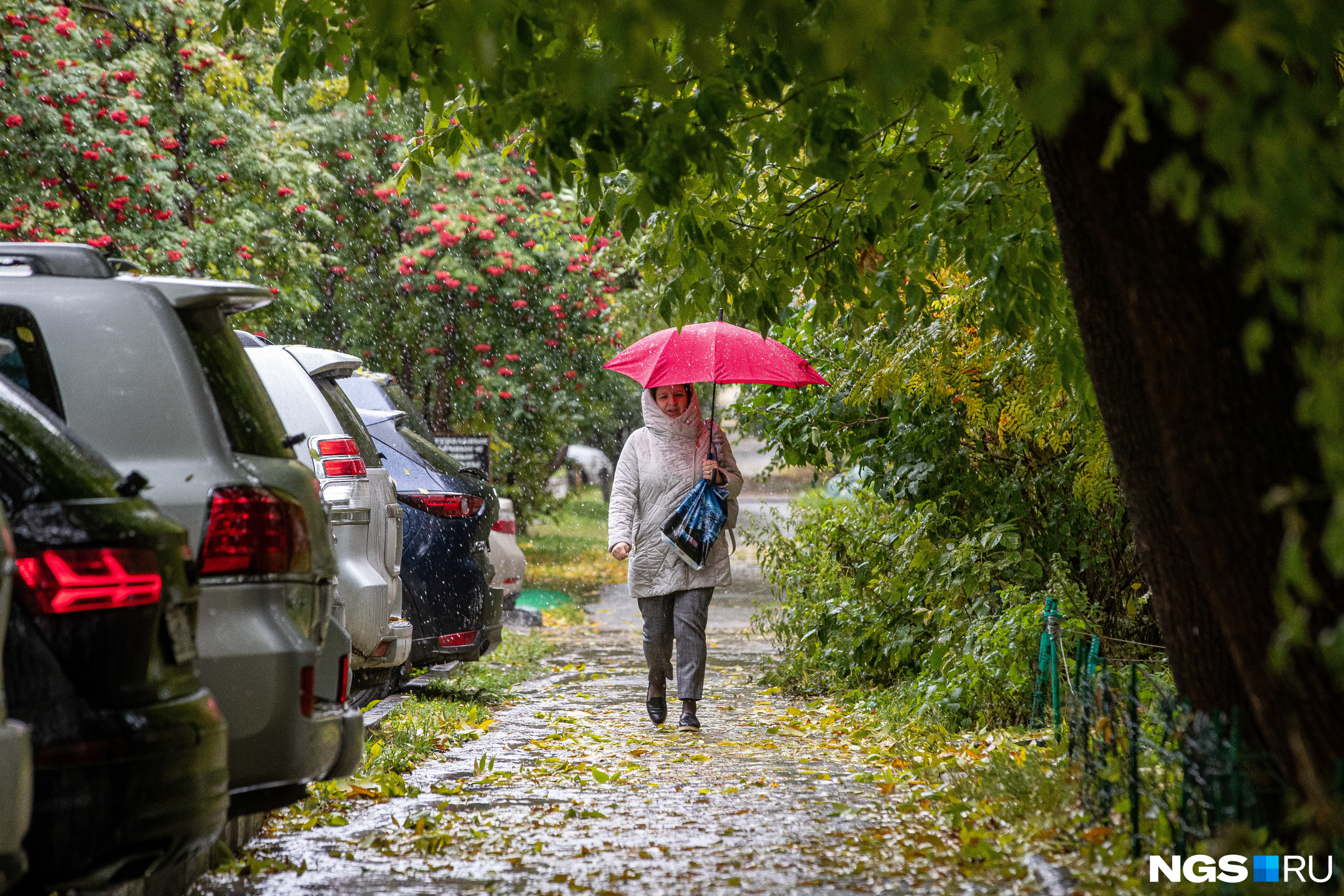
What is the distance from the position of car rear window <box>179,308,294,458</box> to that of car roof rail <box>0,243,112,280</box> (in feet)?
1.00

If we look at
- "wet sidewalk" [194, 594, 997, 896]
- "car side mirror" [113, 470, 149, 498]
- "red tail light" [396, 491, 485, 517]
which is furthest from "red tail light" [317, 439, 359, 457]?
"car side mirror" [113, 470, 149, 498]

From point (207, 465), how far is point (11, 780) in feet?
4.44

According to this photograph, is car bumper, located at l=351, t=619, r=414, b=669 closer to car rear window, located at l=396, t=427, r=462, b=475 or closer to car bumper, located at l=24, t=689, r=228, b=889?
car rear window, located at l=396, t=427, r=462, b=475

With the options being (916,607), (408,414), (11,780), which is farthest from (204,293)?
(916,607)

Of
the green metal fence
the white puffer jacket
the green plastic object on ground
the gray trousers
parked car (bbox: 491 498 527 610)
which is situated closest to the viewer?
the green metal fence

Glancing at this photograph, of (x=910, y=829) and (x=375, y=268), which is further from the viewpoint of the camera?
(x=375, y=268)

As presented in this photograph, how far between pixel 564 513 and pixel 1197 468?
31.0 meters

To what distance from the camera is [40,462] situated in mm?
3357

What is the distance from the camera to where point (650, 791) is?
6.41m

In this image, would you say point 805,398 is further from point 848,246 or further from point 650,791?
point 650,791

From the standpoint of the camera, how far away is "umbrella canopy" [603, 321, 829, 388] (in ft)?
28.0

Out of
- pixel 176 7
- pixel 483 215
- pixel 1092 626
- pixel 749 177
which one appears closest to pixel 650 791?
pixel 1092 626

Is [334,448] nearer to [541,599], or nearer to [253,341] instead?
[253,341]

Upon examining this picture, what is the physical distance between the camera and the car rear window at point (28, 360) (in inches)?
162
